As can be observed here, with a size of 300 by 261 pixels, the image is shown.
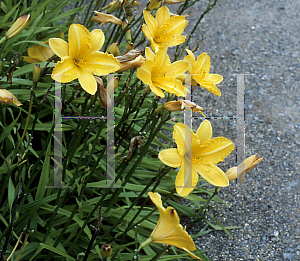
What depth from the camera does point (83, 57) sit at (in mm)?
1282

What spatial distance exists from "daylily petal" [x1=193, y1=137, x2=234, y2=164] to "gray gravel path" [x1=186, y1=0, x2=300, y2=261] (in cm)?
99

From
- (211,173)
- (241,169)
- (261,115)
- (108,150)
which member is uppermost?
(211,173)

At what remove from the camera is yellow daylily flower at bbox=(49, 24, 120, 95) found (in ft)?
3.91

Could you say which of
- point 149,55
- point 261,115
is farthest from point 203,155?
point 261,115

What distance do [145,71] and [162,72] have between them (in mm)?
139

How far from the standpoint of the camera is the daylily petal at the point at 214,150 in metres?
1.29

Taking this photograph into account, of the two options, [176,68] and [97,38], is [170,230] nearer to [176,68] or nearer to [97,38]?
[176,68]

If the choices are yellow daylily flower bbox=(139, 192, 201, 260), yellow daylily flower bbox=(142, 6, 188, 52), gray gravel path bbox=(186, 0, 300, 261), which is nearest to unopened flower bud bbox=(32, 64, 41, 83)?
yellow daylily flower bbox=(142, 6, 188, 52)

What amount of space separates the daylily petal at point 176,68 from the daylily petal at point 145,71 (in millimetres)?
137

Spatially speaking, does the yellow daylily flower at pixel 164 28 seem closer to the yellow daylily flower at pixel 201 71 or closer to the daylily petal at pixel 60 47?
the yellow daylily flower at pixel 201 71

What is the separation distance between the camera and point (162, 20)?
1.55m

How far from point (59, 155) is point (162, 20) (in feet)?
2.96

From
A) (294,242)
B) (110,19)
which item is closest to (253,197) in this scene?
(294,242)

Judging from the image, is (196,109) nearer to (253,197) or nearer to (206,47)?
(253,197)
